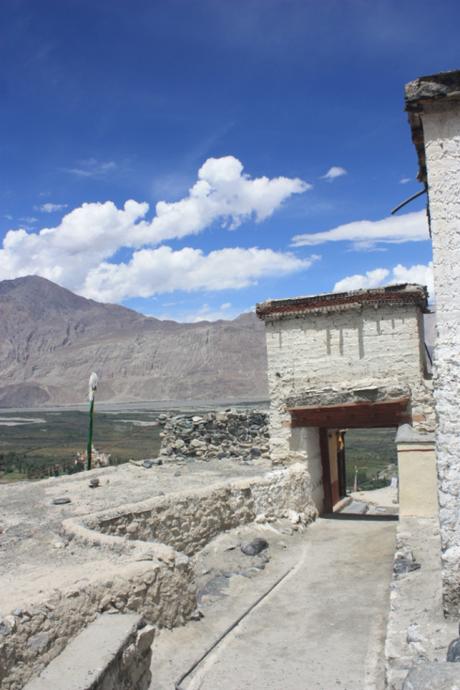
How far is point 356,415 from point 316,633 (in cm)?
582

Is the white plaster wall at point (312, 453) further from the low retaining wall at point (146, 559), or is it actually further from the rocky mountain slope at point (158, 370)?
the rocky mountain slope at point (158, 370)

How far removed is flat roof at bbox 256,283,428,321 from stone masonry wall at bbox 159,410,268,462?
11.5 ft

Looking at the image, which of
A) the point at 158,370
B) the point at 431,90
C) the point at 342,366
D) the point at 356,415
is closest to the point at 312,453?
the point at 356,415

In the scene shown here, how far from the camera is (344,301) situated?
484 inches

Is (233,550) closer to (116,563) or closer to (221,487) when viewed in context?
(221,487)

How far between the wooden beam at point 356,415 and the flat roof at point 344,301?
2015mm

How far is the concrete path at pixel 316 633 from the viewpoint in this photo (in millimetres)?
5828

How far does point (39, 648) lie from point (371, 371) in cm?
865

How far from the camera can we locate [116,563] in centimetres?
656

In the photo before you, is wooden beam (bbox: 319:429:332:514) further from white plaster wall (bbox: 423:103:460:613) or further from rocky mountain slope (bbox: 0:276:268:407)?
rocky mountain slope (bbox: 0:276:268:407)

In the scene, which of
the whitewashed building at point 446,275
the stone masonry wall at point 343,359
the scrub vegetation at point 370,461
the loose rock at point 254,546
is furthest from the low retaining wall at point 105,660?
the scrub vegetation at point 370,461

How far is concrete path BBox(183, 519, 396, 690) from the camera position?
5828mm

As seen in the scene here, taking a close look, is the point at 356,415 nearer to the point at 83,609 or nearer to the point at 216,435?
the point at 216,435

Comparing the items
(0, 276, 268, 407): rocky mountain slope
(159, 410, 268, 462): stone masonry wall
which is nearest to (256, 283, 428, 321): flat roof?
(159, 410, 268, 462): stone masonry wall
